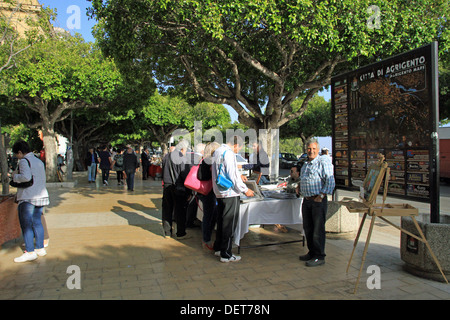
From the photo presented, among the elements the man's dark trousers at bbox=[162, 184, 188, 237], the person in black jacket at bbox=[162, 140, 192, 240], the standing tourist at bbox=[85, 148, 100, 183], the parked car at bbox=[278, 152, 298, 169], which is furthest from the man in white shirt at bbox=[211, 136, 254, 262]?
the parked car at bbox=[278, 152, 298, 169]

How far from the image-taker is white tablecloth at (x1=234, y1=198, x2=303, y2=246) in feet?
16.8

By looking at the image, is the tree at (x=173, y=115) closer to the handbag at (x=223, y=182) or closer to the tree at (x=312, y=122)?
the tree at (x=312, y=122)

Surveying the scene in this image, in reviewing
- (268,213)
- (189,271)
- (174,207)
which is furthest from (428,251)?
(174,207)

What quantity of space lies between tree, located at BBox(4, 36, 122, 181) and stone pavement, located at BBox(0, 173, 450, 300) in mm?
9370

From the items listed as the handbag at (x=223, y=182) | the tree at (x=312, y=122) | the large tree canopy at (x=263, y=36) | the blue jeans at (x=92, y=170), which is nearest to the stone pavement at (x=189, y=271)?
the handbag at (x=223, y=182)

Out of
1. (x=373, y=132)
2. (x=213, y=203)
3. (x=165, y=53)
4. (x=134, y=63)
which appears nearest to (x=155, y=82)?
(x=134, y=63)

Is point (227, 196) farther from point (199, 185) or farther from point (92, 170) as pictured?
point (92, 170)

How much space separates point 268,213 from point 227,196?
839mm

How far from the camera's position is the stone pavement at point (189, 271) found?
3.86 metres

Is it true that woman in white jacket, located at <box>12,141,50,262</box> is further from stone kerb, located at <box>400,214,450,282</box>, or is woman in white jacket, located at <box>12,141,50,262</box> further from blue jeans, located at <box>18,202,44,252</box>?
stone kerb, located at <box>400,214,450,282</box>

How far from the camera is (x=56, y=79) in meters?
14.4

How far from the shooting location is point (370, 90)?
16.9ft
